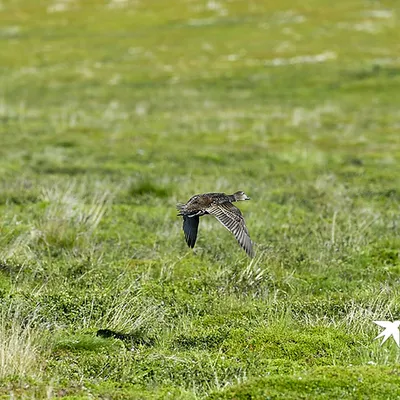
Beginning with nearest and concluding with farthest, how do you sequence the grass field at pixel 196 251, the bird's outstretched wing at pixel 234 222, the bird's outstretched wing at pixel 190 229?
the grass field at pixel 196 251, the bird's outstretched wing at pixel 234 222, the bird's outstretched wing at pixel 190 229

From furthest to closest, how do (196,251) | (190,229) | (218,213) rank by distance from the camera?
(196,251)
(190,229)
(218,213)

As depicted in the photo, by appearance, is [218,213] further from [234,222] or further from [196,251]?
[196,251]

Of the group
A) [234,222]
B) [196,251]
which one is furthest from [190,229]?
[196,251]

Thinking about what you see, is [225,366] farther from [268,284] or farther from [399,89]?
[399,89]

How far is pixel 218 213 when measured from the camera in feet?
28.9

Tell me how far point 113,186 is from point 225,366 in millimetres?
9991

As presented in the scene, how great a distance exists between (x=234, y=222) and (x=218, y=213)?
0.93 feet

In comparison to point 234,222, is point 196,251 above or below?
below

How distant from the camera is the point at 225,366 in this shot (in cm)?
700

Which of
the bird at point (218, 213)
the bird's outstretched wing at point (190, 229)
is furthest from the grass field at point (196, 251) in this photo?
the bird at point (218, 213)

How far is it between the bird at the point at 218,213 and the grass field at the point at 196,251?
29.3 inches

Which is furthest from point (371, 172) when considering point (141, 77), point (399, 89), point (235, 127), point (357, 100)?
point (141, 77)

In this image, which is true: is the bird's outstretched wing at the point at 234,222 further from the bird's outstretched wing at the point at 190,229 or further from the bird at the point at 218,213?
the bird's outstretched wing at the point at 190,229

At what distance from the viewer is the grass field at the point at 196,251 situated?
6.82m
